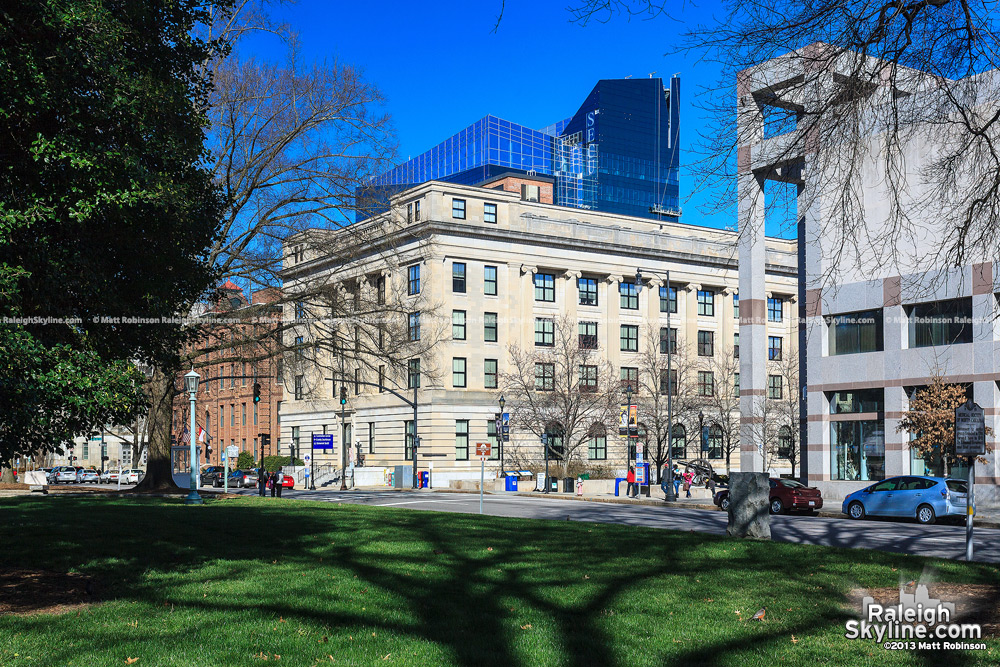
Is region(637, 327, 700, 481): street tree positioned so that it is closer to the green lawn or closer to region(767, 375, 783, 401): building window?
region(767, 375, 783, 401): building window

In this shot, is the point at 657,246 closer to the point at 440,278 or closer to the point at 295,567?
the point at 440,278

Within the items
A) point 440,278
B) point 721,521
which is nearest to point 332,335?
point 721,521

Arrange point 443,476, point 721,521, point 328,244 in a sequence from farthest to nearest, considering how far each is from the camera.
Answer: point 443,476 → point 328,244 → point 721,521

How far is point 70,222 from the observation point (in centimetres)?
1212

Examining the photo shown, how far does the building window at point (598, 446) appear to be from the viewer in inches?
3246

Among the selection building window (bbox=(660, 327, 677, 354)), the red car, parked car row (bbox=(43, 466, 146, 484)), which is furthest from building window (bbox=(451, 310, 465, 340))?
the red car

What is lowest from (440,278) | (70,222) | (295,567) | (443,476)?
(443,476)

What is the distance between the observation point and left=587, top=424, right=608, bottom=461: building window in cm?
8244

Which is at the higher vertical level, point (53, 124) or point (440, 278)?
point (440, 278)

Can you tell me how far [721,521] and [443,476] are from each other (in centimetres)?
4788

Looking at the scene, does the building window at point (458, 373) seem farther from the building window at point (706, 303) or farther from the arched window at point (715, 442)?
the building window at point (706, 303)

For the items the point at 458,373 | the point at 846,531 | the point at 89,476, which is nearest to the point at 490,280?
the point at 458,373

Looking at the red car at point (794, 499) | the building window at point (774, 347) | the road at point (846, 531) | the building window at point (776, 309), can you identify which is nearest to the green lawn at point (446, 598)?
the road at point (846, 531)

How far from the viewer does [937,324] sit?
131ft
